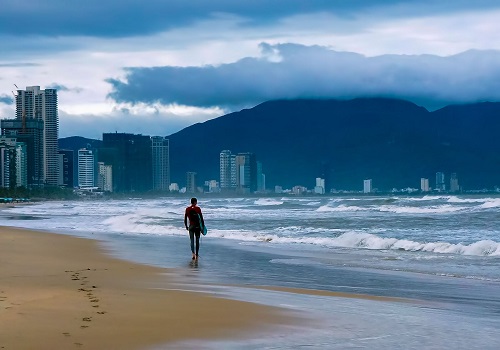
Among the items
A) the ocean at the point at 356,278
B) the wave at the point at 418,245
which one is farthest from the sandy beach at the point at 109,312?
the wave at the point at 418,245

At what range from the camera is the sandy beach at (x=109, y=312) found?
876 centimetres

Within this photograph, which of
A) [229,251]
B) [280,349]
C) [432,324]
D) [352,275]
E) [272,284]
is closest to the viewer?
[280,349]

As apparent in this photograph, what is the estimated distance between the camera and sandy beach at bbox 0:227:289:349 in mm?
8758

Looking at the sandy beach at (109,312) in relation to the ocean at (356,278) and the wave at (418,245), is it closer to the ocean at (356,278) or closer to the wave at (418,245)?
the ocean at (356,278)

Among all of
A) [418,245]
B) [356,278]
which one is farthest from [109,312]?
[418,245]

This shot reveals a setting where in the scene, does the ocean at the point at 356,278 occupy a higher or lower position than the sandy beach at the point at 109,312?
lower

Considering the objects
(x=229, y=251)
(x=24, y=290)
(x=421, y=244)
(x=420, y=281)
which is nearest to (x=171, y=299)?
(x=24, y=290)

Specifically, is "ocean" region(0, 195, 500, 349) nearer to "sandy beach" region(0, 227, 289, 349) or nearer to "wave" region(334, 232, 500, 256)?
"wave" region(334, 232, 500, 256)

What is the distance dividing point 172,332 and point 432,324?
319 cm

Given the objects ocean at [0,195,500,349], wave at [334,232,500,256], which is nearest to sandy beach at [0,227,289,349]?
ocean at [0,195,500,349]

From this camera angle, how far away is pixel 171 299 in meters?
12.2

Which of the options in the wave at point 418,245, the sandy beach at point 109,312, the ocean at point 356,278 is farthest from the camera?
the wave at point 418,245

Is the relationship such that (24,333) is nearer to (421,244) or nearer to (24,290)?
(24,290)

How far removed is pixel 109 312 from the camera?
10.6m
